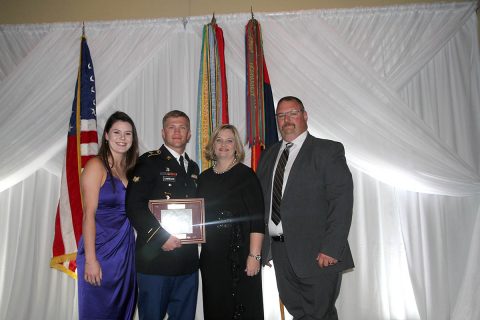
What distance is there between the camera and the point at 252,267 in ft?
6.80

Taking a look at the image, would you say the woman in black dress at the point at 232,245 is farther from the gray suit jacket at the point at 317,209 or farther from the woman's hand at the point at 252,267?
the gray suit jacket at the point at 317,209

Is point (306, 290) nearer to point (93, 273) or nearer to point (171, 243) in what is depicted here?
point (171, 243)

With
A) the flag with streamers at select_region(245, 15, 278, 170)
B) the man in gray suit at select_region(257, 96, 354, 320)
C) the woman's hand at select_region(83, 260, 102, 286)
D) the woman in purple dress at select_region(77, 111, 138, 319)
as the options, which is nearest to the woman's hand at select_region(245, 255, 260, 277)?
the man in gray suit at select_region(257, 96, 354, 320)

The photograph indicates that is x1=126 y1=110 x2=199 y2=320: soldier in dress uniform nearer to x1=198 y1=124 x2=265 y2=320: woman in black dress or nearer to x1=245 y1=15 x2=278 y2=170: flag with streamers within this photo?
x1=198 y1=124 x2=265 y2=320: woman in black dress

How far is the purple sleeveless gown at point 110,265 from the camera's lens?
2.08 meters

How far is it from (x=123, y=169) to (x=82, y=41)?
181 centimetres

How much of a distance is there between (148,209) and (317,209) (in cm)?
108

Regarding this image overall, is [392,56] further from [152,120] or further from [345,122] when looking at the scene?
[152,120]

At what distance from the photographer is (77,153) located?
3113 mm

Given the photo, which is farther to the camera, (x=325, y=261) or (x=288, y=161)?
(x=288, y=161)

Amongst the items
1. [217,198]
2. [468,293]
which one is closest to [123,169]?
[217,198]

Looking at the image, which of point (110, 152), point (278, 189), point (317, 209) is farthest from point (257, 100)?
point (110, 152)

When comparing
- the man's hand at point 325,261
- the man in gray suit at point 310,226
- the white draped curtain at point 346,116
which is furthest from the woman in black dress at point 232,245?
the white draped curtain at point 346,116

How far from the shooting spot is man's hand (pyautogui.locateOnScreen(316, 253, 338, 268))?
7.09 ft
